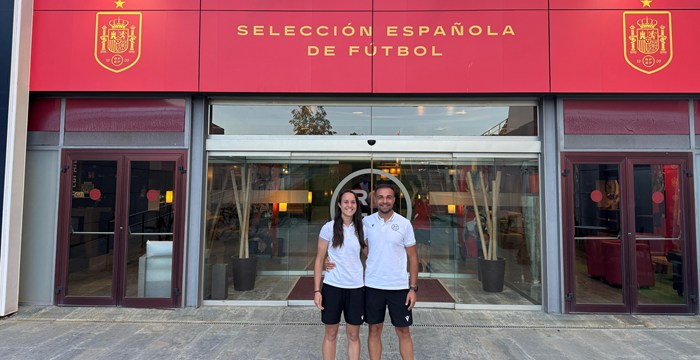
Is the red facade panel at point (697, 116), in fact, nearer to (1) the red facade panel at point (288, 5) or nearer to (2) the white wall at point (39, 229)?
(1) the red facade panel at point (288, 5)

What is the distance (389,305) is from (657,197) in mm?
4720

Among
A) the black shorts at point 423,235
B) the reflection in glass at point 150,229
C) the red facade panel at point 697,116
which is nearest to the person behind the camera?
the red facade panel at point 697,116

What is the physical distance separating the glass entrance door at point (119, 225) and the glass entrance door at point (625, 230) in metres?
5.75

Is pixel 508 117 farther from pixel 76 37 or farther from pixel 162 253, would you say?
pixel 76 37

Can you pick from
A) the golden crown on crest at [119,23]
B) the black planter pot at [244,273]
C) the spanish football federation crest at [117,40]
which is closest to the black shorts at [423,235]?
the black planter pot at [244,273]

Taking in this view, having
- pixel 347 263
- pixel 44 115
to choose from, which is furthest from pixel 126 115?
pixel 347 263

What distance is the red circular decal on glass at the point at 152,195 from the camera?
18.2 feet

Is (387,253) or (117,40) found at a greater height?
(117,40)

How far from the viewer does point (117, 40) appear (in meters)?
5.41

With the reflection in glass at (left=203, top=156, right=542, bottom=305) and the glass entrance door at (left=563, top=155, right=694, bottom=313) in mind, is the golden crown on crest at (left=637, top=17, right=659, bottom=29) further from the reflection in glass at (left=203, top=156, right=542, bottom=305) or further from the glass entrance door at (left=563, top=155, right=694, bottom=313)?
the reflection in glass at (left=203, top=156, right=542, bottom=305)

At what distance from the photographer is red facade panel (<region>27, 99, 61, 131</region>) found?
5.64m

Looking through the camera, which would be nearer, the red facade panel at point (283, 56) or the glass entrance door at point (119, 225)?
the red facade panel at point (283, 56)

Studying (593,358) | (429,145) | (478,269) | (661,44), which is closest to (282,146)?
(429,145)

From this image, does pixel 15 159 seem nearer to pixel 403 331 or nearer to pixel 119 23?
pixel 119 23
